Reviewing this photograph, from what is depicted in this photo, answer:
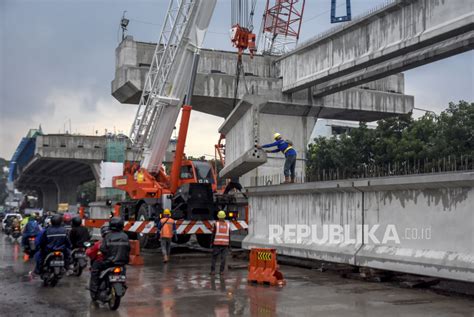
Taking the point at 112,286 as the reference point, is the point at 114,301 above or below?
below

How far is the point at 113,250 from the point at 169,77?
11.6m

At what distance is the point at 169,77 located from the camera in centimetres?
2023

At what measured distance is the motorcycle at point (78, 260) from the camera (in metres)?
13.8

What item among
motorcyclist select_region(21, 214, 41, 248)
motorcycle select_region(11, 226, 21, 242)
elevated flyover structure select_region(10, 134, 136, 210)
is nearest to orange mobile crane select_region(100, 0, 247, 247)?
motorcyclist select_region(21, 214, 41, 248)

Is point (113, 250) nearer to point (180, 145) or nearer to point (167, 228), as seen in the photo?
point (167, 228)

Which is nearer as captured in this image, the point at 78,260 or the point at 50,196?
the point at 78,260

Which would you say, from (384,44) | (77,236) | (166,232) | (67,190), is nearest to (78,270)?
(77,236)

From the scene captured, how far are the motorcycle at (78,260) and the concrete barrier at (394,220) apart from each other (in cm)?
566

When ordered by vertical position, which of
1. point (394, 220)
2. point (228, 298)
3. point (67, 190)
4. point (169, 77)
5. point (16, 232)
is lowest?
point (228, 298)

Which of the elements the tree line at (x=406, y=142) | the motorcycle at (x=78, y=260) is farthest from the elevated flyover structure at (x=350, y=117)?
the motorcycle at (x=78, y=260)

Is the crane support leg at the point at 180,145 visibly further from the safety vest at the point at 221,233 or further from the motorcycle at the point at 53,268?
the motorcycle at the point at 53,268

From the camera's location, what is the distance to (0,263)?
695 inches

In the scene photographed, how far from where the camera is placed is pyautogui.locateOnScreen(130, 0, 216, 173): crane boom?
19406mm

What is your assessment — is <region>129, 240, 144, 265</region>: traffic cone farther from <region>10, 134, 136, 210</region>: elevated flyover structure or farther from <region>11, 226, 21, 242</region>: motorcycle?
<region>10, 134, 136, 210</region>: elevated flyover structure
